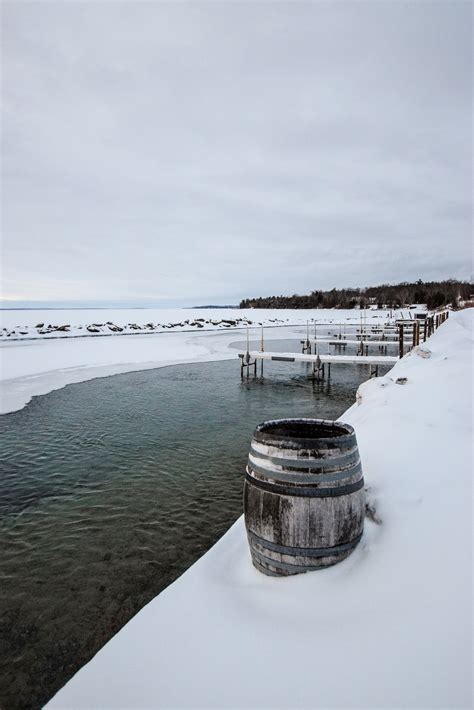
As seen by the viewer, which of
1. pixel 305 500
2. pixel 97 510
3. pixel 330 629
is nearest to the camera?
pixel 330 629

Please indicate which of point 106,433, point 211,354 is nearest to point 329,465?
point 106,433

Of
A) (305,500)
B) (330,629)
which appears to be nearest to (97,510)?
(305,500)

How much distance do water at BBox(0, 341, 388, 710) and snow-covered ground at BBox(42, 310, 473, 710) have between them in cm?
108

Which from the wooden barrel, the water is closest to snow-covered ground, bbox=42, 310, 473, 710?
the wooden barrel

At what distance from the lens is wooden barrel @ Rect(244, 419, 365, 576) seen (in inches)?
120

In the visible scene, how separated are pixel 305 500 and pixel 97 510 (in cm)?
466

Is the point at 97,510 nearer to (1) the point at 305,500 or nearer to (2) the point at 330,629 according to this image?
(1) the point at 305,500

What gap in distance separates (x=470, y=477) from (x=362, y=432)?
217 cm

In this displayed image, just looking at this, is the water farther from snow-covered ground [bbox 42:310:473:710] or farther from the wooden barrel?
the wooden barrel

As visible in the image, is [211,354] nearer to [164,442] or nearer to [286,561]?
[164,442]

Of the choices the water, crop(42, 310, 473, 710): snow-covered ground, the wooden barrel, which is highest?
the wooden barrel

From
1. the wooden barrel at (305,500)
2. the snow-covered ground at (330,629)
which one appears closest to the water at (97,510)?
the snow-covered ground at (330,629)

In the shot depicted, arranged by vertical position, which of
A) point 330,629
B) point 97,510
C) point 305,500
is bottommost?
point 97,510

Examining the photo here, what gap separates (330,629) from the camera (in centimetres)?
268
